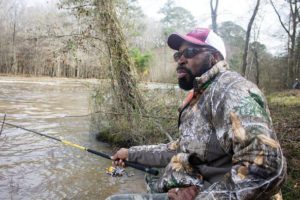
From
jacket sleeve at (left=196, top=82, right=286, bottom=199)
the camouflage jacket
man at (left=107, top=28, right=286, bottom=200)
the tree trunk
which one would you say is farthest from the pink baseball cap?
the tree trunk

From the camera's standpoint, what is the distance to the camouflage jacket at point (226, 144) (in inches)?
72.7

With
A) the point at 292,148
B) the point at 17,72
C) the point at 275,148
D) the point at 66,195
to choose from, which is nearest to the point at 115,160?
the point at 275,148

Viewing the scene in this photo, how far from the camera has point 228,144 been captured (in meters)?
2.02

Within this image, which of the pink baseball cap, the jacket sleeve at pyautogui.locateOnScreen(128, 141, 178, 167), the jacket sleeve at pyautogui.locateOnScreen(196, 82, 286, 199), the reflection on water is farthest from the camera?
the reflection on water

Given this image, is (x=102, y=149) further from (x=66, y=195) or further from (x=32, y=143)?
(x=66, y=195)

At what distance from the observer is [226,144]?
2.04m

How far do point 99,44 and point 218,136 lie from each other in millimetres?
7961

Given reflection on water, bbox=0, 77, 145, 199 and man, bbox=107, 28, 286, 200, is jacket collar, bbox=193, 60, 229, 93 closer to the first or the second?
man, bbox=107, 28, 286, 200

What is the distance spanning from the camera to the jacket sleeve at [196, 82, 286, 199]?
184cm

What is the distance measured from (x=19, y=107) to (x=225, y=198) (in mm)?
15619

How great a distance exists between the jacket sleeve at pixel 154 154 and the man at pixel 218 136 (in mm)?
68

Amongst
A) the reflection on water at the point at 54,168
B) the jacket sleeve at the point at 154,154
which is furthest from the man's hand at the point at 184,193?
the reflection on water at the point at 54,168

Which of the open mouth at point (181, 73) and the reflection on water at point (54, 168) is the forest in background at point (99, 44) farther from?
the open mouth at point (181, 73)

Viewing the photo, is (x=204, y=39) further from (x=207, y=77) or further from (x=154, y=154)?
(x=154, y=154)
